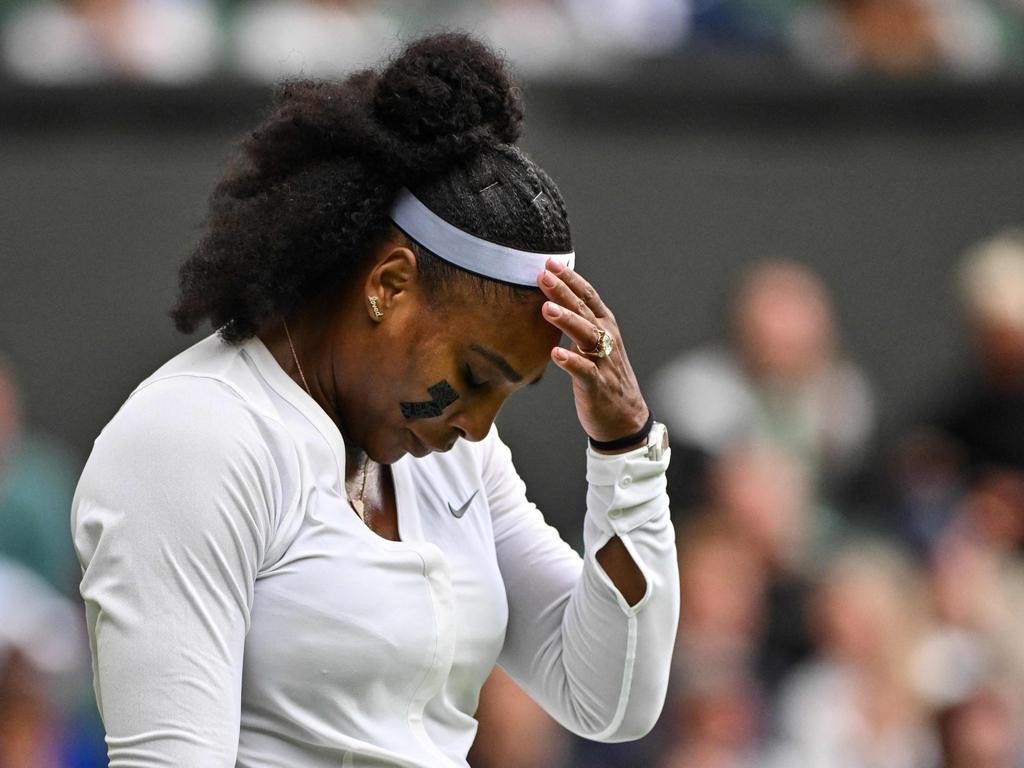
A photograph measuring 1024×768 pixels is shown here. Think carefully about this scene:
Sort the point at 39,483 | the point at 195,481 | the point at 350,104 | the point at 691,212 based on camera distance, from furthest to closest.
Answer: the point at 691,212 < the point at 39,483 < the point at 350,104 < the point at 195,481

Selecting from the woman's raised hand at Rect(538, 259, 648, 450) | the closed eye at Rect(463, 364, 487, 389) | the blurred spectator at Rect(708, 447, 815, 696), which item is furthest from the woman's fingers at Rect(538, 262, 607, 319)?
the blurred spectator at Rect(708, 447, 815, 696)

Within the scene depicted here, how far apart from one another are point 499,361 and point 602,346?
4.3 inches

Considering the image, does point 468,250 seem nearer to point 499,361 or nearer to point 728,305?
point 499,361

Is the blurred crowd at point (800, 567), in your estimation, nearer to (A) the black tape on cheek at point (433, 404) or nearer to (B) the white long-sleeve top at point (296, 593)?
(B) the white long-sleeve top at point (296, 593)

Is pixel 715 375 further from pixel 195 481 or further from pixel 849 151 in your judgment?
pixel 195 481

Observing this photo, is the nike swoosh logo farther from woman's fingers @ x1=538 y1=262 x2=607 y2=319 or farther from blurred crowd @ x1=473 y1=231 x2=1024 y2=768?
blurred crowd @ x1=473 y1=231 x2=1024 y2=768

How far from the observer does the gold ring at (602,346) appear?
176 cm

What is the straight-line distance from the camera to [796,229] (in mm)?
5504

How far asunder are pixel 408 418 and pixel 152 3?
3.67 metres

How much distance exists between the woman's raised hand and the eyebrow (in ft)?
0.15

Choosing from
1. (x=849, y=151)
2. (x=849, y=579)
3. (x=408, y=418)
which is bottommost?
(x=849, y=579)

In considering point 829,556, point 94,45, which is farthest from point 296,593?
point 94,45

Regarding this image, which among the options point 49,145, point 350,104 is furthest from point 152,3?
point 350,104

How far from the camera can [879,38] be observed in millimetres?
5676
